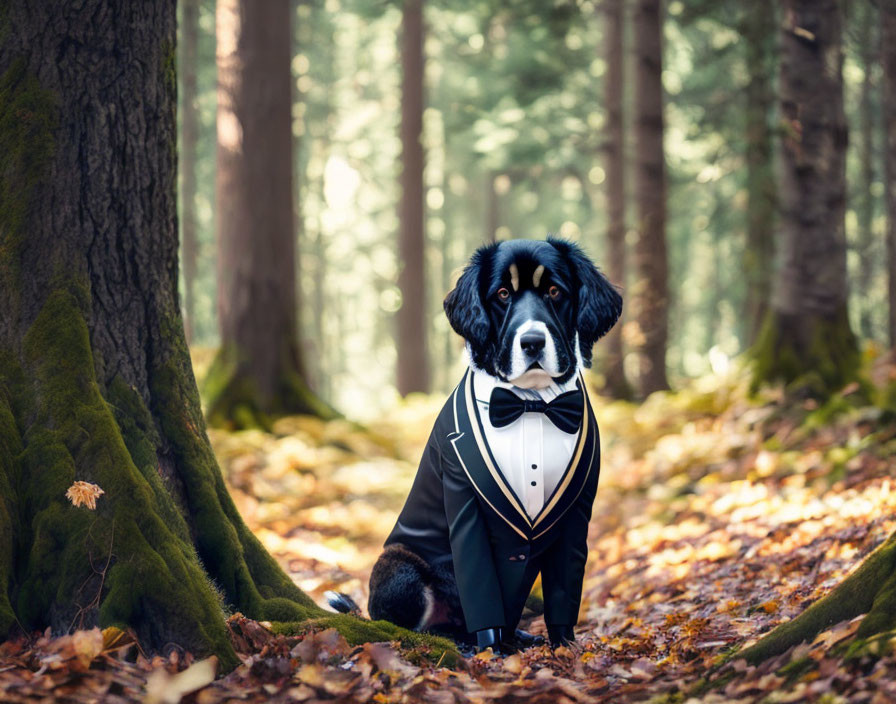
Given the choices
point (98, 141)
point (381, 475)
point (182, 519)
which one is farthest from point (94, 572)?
point (381, 475)

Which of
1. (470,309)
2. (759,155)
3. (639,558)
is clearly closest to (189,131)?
(759,155)

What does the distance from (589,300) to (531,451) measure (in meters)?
0.79

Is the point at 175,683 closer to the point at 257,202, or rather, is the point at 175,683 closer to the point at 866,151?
the point at 257,202

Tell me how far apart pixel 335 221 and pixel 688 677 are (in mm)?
37503

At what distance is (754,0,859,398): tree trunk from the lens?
9.93 metres

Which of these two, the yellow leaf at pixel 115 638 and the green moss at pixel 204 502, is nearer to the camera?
the yellow leaf at pixel 115 638

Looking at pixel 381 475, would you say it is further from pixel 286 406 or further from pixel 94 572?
pixel 94 572

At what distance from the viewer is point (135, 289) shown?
178 inches

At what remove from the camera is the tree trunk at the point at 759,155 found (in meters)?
13.6

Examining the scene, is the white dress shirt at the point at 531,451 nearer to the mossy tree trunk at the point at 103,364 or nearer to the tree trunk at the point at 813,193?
the mossy tree trunk at the point at 103,364

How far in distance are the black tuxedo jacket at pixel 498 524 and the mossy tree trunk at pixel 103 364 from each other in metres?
0.57

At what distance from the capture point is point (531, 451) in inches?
175

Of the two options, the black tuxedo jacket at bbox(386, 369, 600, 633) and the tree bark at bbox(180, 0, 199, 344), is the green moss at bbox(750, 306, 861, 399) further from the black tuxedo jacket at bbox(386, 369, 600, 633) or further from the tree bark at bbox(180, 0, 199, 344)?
the tree bark at bbox(180, 0, 199, 344)

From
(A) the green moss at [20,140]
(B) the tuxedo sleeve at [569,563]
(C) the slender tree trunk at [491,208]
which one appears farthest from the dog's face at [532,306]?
(C) the slender tree trunk at [491,208]
